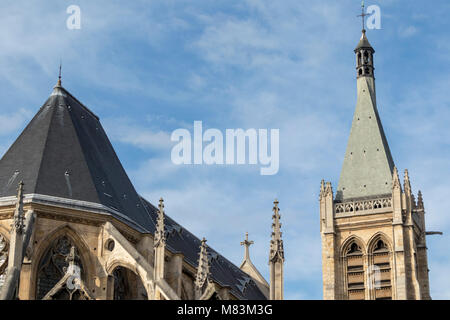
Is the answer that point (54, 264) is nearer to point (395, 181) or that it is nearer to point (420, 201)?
point (395, 181)

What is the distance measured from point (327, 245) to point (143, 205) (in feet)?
82.0

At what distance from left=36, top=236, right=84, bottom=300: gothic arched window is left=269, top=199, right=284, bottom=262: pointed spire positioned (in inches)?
238

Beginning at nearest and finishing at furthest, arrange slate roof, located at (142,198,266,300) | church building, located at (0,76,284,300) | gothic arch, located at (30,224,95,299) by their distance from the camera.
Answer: church building, located at (0,76,284,300), gothic arch, located at (30,224,95,299), slate roof, located at (142,198,266,300)

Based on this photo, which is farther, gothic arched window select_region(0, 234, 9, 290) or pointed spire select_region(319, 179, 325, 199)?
pointed spire select_region(319, 179, 325, 199)

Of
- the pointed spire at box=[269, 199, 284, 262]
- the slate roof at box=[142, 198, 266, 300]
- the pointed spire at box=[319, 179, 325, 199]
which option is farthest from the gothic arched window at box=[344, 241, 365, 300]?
the pointed spire at box=[269, 199, 284, 262]

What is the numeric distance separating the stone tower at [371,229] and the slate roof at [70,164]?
2307 centimetres

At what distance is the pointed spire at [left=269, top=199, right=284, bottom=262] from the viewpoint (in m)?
29.7

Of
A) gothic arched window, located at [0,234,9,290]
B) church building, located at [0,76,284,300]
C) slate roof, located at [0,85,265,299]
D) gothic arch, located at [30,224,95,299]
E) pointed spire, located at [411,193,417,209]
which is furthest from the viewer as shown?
pointed spire, located at [411,193,417,209]

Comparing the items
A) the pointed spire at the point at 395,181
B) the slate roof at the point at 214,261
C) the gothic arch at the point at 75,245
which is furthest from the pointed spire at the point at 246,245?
the gothic arch at the point at 75,245

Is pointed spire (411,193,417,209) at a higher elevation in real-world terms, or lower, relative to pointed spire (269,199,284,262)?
higher

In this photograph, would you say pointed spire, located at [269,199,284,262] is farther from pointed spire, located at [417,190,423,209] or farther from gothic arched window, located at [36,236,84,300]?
pointed spire, located at [417,190,423,209]

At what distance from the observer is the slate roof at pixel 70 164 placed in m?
32.0
